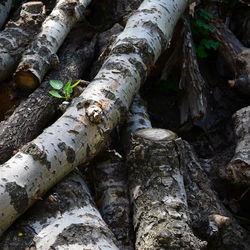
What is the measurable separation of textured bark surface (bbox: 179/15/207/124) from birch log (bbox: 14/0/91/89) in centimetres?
125

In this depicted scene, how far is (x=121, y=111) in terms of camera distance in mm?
2346

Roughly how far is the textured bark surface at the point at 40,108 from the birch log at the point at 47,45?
4.4 inches

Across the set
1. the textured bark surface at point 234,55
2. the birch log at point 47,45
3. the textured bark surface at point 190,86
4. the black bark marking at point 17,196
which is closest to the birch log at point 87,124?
the black bark marking at point 17,196

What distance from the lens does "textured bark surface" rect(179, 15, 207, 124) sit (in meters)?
3.33

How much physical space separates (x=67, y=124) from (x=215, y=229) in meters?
1.19

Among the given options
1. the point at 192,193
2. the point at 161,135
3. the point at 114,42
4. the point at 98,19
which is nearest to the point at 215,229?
the point at 192,193

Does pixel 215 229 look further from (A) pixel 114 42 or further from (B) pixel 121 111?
(A) pixel 114 42

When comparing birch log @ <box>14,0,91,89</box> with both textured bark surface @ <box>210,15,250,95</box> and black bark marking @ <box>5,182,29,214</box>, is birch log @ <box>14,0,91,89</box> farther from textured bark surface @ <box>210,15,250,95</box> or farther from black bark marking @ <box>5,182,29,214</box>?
textured bark surface @ <box>210,15,250,95</box>

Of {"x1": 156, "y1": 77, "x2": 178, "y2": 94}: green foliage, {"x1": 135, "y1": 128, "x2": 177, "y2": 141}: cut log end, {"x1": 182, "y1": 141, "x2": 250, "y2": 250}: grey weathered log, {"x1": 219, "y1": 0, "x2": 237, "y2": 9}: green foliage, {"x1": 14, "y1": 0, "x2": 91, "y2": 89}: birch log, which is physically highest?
{"x1": 219, "y1": 0, "x2": 237, "y2": 9}: green foliage

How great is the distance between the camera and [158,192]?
6.49 feet

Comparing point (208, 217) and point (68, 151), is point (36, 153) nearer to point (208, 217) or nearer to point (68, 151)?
point (68, 151)

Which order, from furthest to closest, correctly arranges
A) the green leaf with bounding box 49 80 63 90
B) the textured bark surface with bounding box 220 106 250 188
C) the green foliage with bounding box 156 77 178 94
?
the green foliage with bounding box 156 77 178 94
the green leaf with bounding box 49 80 63 90
the textured bark surface with bounding box 220 106 250 188

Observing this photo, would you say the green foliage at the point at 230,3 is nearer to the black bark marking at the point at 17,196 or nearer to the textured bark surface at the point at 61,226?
the textured bark surface at the point at 61,226

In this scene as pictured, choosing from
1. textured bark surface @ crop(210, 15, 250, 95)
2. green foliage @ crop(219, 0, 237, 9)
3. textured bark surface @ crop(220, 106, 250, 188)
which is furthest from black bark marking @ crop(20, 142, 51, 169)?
green foliage @ crop(219, 0, 237, 9)
